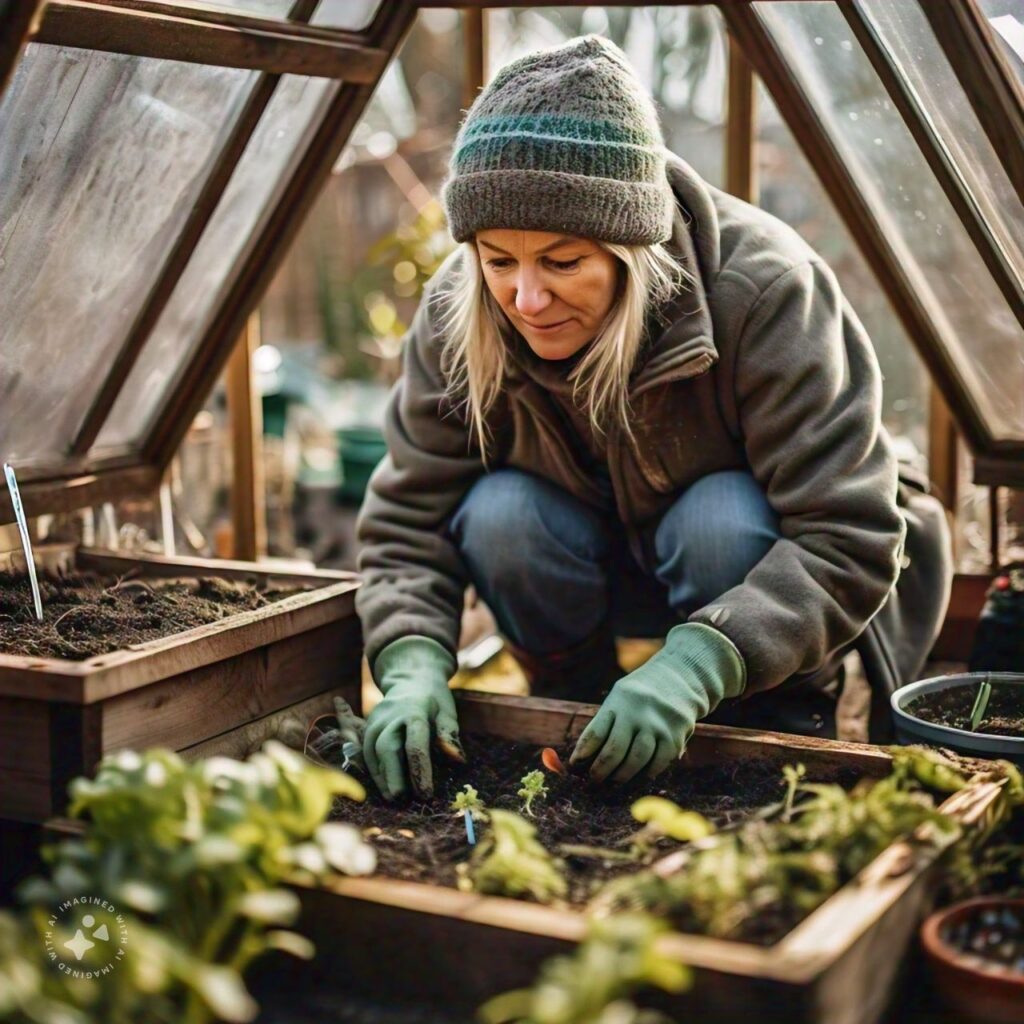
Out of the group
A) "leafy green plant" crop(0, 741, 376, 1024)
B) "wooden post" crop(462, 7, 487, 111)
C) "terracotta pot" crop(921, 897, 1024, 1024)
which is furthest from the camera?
"wooden post" crop(462, 7, 487, 111)

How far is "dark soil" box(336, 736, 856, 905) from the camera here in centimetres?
159

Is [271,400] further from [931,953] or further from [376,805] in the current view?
[931,953]

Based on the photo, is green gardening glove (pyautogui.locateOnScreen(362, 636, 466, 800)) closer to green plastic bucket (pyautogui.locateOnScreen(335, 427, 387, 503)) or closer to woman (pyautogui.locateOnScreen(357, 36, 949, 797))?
woman (pyautogui.locateOnScreen(357, 36, 949, 797))

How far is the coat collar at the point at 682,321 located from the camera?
1.94m

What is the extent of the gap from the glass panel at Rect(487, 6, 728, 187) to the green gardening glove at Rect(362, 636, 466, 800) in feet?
9.40

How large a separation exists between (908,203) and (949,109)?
35 centimetres

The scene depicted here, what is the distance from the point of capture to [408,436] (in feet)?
7.39

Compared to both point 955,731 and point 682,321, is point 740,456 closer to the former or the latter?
point 682,321

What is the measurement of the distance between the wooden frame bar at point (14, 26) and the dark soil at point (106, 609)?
71 cm

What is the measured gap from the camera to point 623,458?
6.87 ft

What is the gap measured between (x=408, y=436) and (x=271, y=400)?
3243 millimetres


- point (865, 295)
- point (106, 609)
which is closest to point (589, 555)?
point (106, 609)

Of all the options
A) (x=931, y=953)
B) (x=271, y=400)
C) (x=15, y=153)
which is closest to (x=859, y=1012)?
(x=931, y=953)

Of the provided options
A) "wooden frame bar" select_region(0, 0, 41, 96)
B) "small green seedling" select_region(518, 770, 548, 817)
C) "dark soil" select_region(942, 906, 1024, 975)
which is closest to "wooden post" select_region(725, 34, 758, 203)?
"small green seedling" select_region(518, 770, 548, 817)
